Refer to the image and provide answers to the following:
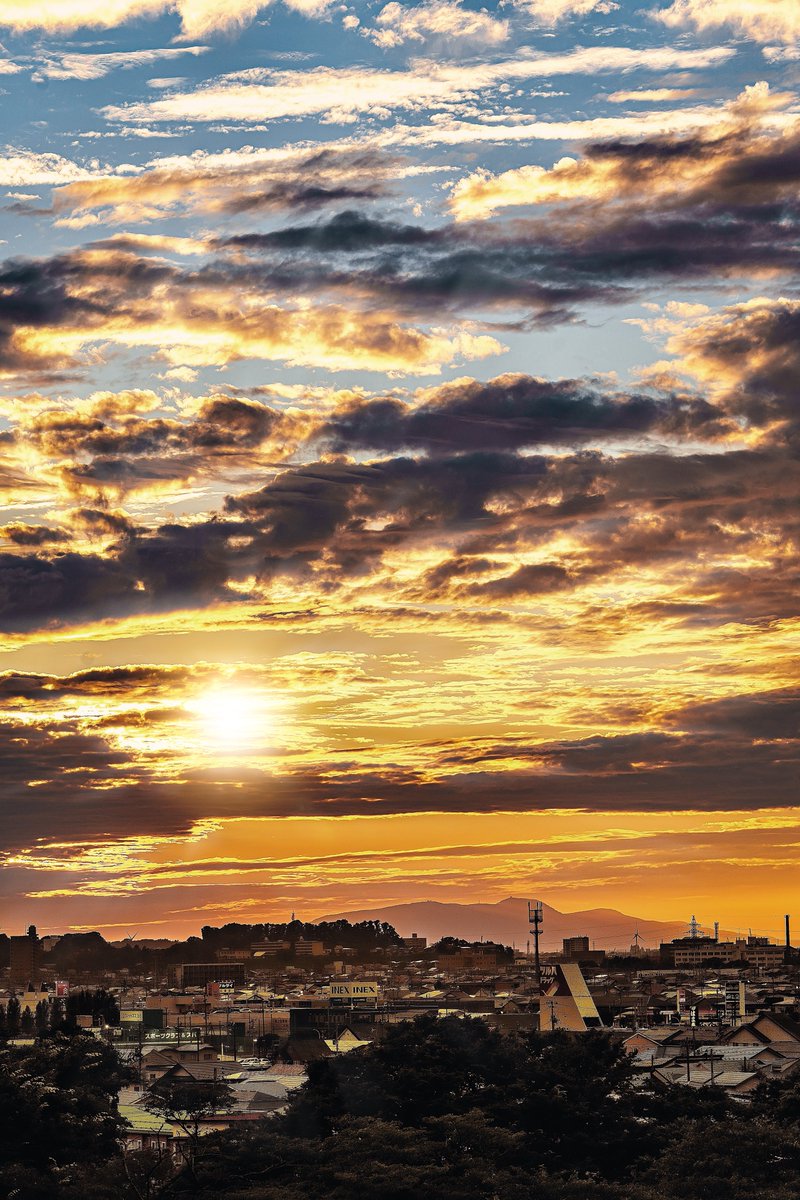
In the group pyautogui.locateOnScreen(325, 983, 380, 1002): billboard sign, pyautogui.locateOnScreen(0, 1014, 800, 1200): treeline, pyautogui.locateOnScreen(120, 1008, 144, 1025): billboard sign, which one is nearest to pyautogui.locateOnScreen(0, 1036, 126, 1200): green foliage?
pyautogui.locateOnScreen(0, 1014, 800, 1200): treeline

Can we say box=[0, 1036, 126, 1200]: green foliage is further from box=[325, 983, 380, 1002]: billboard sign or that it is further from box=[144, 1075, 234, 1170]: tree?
box=[325, 983, 380, 1002]: billboard sign

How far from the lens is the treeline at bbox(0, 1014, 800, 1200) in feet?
122

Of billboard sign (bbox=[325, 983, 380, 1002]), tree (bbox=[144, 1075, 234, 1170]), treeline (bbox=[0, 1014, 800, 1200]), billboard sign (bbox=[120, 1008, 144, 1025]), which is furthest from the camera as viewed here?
billboard sign (bbox=[325, 983, 380, 1002])

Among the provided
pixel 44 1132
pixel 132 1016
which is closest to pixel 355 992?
pixel 132 1016

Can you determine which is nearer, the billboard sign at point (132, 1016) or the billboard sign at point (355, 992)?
the billboard sign at point (132, 1016)

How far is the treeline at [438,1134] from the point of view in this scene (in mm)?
37312

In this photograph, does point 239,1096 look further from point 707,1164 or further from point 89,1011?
point 89,1011

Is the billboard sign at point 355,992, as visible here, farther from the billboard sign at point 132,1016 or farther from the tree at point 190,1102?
the tree at point 190,1102

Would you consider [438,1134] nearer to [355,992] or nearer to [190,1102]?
[190,1102]

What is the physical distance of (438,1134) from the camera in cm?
4169

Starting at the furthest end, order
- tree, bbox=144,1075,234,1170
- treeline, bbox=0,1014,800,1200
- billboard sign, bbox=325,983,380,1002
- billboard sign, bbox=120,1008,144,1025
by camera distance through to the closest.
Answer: billboard sign, bbox=325,983,380,1002
billboard sign, bbox=120,1008,144,1025
tree, bbox=144,1075,234,1170
treeline, bbox=0,1014,800,1200

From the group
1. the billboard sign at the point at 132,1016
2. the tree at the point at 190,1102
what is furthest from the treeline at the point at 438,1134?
the billboard sign at the point at 132,1016

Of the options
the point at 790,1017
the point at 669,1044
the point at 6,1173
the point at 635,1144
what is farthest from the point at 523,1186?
the point at 790,1017

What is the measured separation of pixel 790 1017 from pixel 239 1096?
43.7 meters
